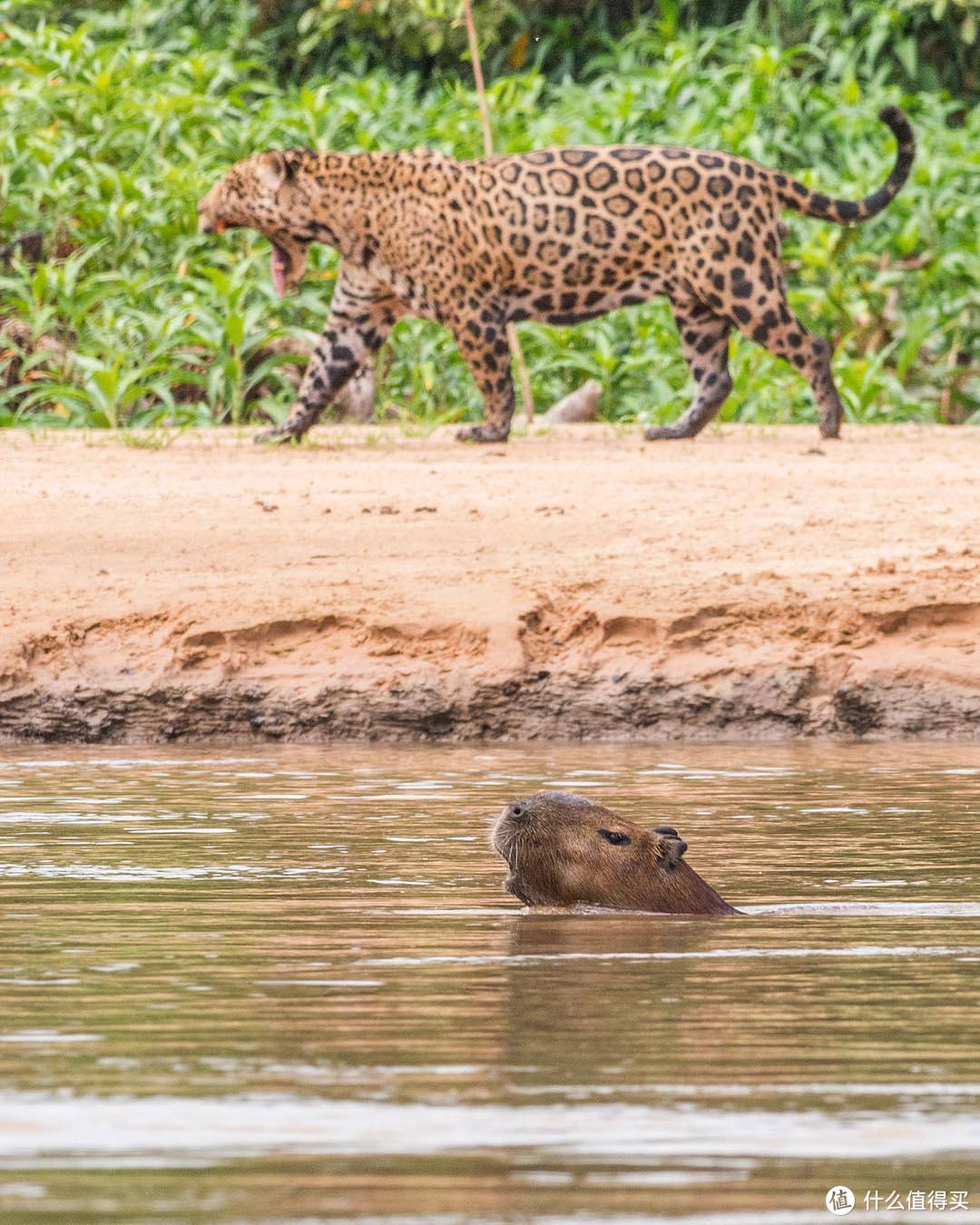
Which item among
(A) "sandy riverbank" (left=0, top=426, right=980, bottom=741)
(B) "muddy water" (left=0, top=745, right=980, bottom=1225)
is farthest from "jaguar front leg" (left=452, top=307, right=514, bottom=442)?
(B) "muddy water" (left=0, top=745, right=980, bottom=1225)

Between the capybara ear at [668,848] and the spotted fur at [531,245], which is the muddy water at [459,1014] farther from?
the spotted fur at [531,245]

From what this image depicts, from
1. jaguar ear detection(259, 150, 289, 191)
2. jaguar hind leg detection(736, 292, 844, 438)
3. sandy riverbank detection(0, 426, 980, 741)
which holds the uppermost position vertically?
jaguar ear detection(259, 150, 289, 191)

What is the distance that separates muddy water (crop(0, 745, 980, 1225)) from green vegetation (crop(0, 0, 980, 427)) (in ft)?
22.8

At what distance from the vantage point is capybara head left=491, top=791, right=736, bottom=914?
17.0 ft

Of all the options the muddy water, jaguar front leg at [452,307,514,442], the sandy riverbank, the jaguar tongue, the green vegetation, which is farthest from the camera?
the green vegetation

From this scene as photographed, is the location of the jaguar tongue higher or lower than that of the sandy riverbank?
higher

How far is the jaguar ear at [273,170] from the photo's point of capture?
12.8 m

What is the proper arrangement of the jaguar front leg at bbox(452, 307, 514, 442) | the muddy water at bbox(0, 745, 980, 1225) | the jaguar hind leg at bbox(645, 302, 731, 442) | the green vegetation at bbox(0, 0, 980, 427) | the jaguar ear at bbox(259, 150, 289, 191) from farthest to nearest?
the green vegetation at bbox(0, 0, 980, 427) → the jaguar hind leg at bbox(645, 302, 731, 442) → the jaguar ear at bbox(259, 150, 289, 191) → the jaguar front leg at bbox(452, 307, 514, 442) → the muddy water at bbox(0, 745, 980, 1225)

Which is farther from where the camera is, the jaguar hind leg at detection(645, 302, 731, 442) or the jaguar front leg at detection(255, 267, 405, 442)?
the jaguar hind leg at detection(645, 302, 731, 442)

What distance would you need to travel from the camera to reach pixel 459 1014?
3938mm

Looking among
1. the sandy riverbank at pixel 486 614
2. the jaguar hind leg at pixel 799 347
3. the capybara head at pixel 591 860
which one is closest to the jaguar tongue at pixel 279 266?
the jaguar hind leg at pixel 799 347

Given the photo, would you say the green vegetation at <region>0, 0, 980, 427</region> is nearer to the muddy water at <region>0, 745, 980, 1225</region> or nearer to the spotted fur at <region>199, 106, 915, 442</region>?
the spotted fur at <region>199, 106, 915, 442</region>

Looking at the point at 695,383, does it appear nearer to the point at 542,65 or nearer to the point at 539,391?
the point at 539,391

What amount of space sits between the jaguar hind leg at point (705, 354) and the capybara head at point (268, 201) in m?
2.00
